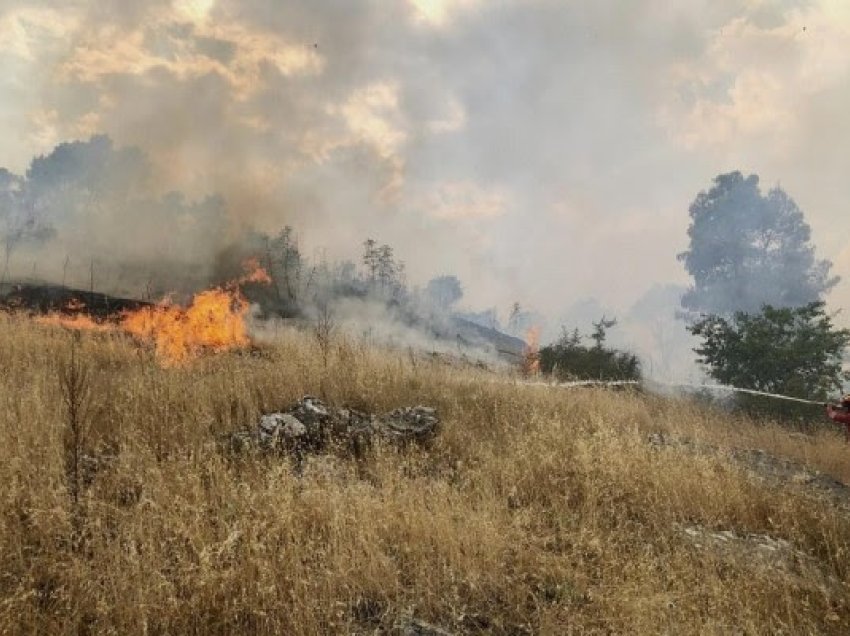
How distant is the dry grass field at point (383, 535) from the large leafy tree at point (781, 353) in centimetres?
1143

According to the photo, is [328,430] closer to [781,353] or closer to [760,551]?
[760,551]

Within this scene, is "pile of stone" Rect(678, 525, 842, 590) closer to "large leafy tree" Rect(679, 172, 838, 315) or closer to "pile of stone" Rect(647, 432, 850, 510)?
"pile of stone" Rect(647, 432, 850, 510)

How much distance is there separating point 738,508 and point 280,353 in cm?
824

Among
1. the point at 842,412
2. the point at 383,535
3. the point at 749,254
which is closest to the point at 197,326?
the point at 383,535

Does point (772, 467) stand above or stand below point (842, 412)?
below

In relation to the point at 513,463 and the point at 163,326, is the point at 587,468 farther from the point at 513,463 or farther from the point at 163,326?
the point at 163,326

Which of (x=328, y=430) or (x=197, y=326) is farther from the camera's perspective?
(x=197, y=326)

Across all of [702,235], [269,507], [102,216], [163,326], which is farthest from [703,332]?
[102,216]

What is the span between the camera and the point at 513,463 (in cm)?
596

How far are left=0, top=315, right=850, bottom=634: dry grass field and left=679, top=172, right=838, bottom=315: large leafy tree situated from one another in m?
36.0

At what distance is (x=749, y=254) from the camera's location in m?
38.7

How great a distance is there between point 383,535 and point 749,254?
41.8 metres

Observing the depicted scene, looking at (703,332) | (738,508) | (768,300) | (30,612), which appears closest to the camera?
(30,612)

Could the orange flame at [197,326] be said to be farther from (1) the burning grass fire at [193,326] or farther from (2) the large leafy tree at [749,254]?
(2) the large leafy tree at [749,254]
